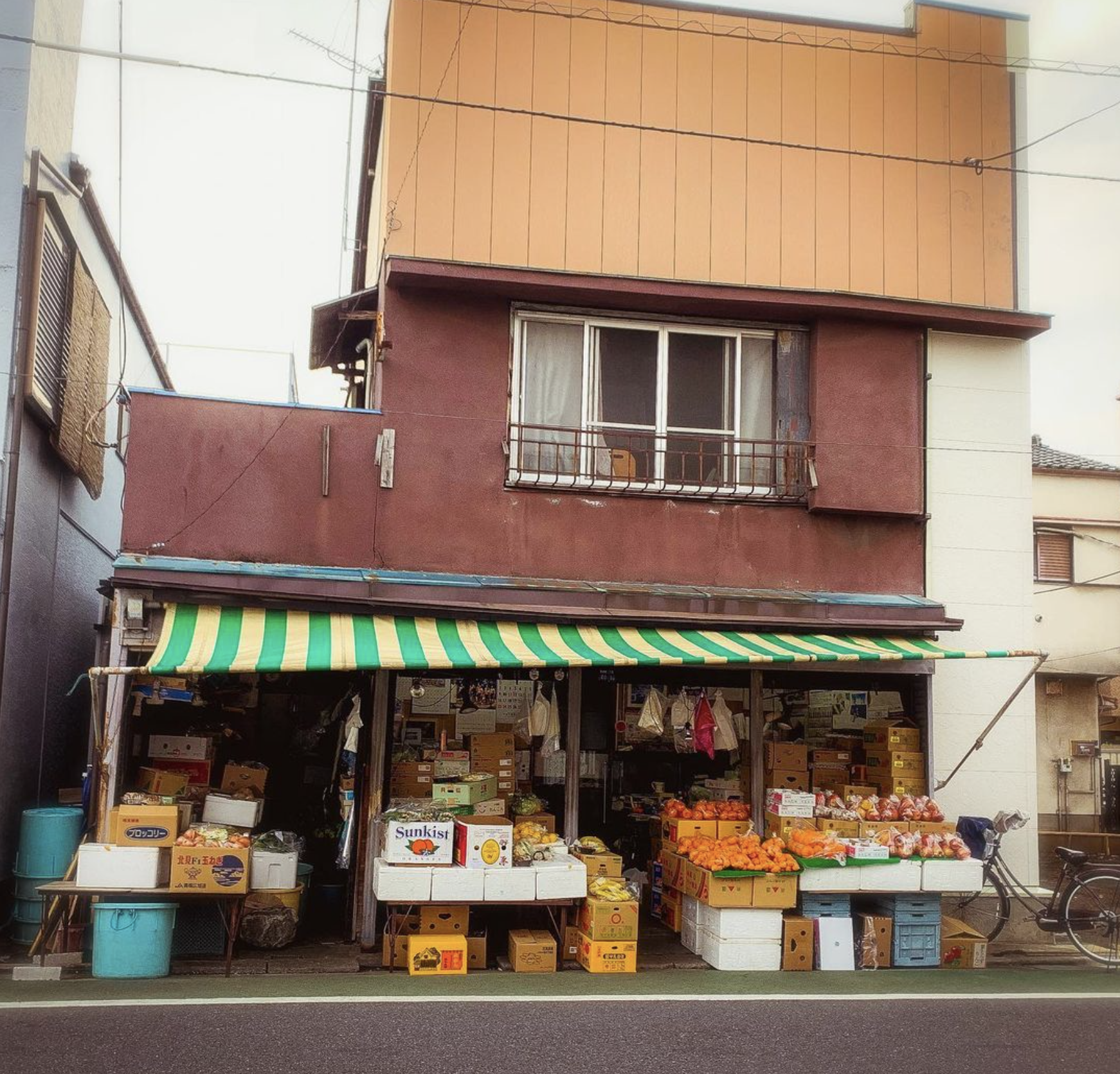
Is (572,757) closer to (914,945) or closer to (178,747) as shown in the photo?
(914,945)

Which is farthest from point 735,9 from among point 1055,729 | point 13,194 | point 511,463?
point 1055,729

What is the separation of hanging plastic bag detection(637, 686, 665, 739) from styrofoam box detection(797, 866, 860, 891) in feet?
7.38

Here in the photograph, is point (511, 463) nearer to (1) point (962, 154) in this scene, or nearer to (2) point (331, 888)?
(2) point (331, 888)

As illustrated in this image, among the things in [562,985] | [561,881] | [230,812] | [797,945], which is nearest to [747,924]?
[797,945]

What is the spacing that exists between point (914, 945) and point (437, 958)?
4665mm

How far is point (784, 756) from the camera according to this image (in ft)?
40.5

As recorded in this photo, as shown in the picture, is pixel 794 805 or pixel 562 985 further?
pixel 794 805

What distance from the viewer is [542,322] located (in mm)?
12461

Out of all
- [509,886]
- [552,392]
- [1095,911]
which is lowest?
[1095,911]

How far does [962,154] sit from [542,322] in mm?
5544

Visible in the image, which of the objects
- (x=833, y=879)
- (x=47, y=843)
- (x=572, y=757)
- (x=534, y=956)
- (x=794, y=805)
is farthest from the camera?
(x=572, y=757)

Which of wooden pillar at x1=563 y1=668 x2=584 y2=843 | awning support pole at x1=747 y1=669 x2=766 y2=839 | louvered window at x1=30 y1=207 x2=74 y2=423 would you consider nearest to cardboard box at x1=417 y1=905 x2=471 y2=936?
wooden pillar at x1=563 y1=668 x2=584 y2=843

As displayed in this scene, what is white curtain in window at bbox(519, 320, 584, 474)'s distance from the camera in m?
12.3

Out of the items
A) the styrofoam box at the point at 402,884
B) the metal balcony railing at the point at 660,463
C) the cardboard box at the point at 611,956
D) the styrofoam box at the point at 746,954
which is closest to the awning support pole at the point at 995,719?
the styrofoam box at the point at 746,954
